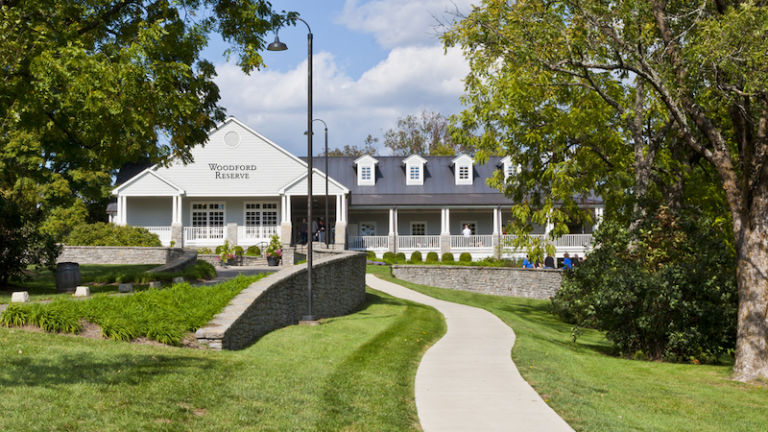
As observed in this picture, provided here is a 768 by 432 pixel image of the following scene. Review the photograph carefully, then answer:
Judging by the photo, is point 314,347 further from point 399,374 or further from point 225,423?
point 225,423

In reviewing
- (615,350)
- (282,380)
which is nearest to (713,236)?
(615,350)

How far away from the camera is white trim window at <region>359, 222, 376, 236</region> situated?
42856 mm

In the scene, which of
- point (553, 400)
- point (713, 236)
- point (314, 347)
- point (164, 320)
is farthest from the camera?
point (713, 236)

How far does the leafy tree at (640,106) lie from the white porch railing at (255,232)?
1986 cm

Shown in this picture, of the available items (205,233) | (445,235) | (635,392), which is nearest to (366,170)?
(445,235)

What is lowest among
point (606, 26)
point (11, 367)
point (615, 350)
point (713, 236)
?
point (615, 350)

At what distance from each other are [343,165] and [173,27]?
30252 millimetres

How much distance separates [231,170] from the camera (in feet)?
128

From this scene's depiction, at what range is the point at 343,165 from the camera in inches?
1773

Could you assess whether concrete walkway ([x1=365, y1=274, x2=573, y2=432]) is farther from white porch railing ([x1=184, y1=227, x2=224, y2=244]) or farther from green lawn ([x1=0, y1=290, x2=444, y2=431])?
white porch railing ([x1=184, y1=227, x2=224, y2=244])

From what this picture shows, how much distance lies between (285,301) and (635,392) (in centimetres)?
672

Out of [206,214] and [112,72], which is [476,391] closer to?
[112,72]

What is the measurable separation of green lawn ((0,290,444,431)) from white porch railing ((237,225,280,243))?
96.7ft

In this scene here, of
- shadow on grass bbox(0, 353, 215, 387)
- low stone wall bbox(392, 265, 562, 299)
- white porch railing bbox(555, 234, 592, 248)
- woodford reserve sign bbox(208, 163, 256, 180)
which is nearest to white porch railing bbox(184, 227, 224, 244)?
woodford reserve sign bbox(208, 163, 256, 180)
